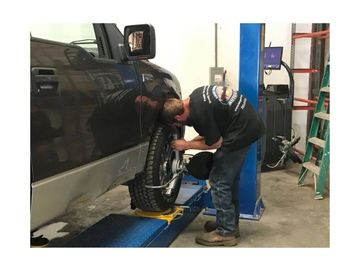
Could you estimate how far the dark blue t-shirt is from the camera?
3102mm

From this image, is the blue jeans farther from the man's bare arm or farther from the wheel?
the wheel

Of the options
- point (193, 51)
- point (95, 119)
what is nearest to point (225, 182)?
point (95, 119)

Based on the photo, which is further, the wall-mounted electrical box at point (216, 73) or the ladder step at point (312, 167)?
the wall-mounted electrical box at point (216, 73)

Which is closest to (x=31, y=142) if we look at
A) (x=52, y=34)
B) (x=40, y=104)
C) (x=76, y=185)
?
(x=40, y=104)

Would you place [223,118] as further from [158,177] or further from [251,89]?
[251,89]

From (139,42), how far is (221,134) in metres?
1.12

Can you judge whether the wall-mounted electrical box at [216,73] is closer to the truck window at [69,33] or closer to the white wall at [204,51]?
the white wall at [204,51]

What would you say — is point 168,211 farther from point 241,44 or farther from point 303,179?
point 303,179

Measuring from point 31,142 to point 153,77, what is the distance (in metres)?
1.59

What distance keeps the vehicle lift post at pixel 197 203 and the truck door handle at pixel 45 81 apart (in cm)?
141

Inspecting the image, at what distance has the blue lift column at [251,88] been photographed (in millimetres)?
3906

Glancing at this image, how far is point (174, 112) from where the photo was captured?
10.5ft

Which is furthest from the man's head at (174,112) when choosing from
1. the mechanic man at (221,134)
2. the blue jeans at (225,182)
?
the blue jeans at (225,182)

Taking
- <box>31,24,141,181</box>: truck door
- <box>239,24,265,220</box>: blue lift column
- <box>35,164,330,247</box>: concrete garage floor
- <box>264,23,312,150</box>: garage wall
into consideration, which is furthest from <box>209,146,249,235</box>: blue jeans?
<box>264,23,312,150</box>: garage wall
